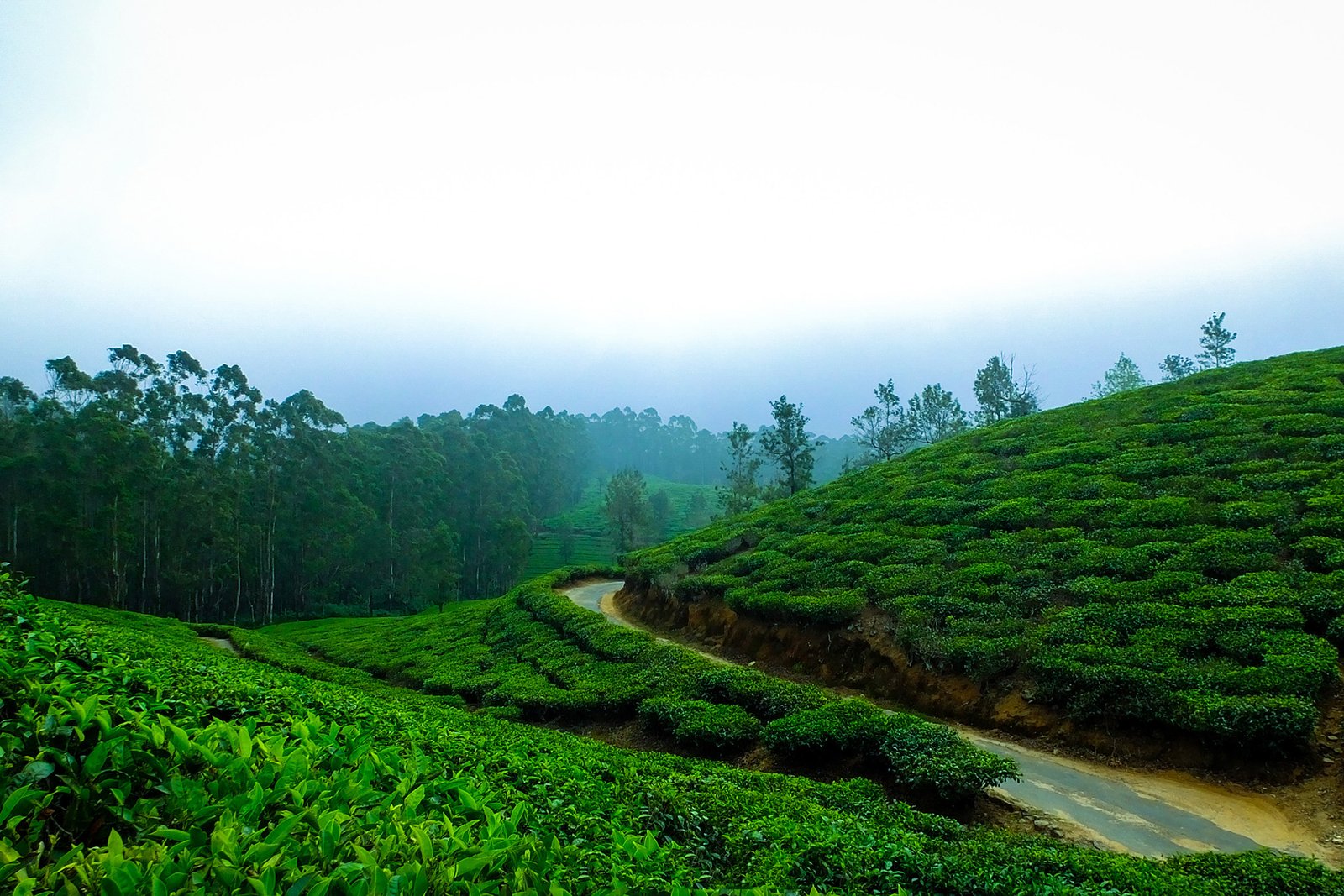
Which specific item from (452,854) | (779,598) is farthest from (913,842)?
(779,598)

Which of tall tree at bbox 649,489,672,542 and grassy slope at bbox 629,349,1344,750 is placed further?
tall tree at bbox 649,489,672,542

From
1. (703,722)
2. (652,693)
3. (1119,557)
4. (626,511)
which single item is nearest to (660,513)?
(626,511)

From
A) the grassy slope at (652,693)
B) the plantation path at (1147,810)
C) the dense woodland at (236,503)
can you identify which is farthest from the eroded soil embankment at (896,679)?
the dense woodland at (236,503)

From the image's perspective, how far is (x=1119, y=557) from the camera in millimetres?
14844

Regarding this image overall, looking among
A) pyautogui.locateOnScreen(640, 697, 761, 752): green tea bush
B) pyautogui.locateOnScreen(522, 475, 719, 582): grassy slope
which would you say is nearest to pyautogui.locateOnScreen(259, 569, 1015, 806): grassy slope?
pyautogui.locateOnScreen(640, 697, 761, 752): green tea bush

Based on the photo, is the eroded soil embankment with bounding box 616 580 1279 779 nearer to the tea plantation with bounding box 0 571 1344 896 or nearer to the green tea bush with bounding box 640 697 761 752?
the green tea bush with bounding box 640 697 761 752

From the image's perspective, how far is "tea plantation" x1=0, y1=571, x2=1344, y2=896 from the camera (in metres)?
2.51

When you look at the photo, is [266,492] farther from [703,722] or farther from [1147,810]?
[1147,810]

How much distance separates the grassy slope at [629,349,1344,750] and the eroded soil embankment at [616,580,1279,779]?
0.28 metres

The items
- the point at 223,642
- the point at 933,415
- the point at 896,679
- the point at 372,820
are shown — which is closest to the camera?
the point at 372,820

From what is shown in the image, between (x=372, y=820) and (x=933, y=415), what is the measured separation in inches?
2829

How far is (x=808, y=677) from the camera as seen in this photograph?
50.8 feet

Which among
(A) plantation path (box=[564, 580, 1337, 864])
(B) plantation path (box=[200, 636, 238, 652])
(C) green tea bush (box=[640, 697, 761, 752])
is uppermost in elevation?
(C) green tea bush (box=[640, 697, 761, 752])

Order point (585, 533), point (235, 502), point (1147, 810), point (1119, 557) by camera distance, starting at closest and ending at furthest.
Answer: point (1147, 810), point (1119, 557), point (235, 502), point (585, 533)
